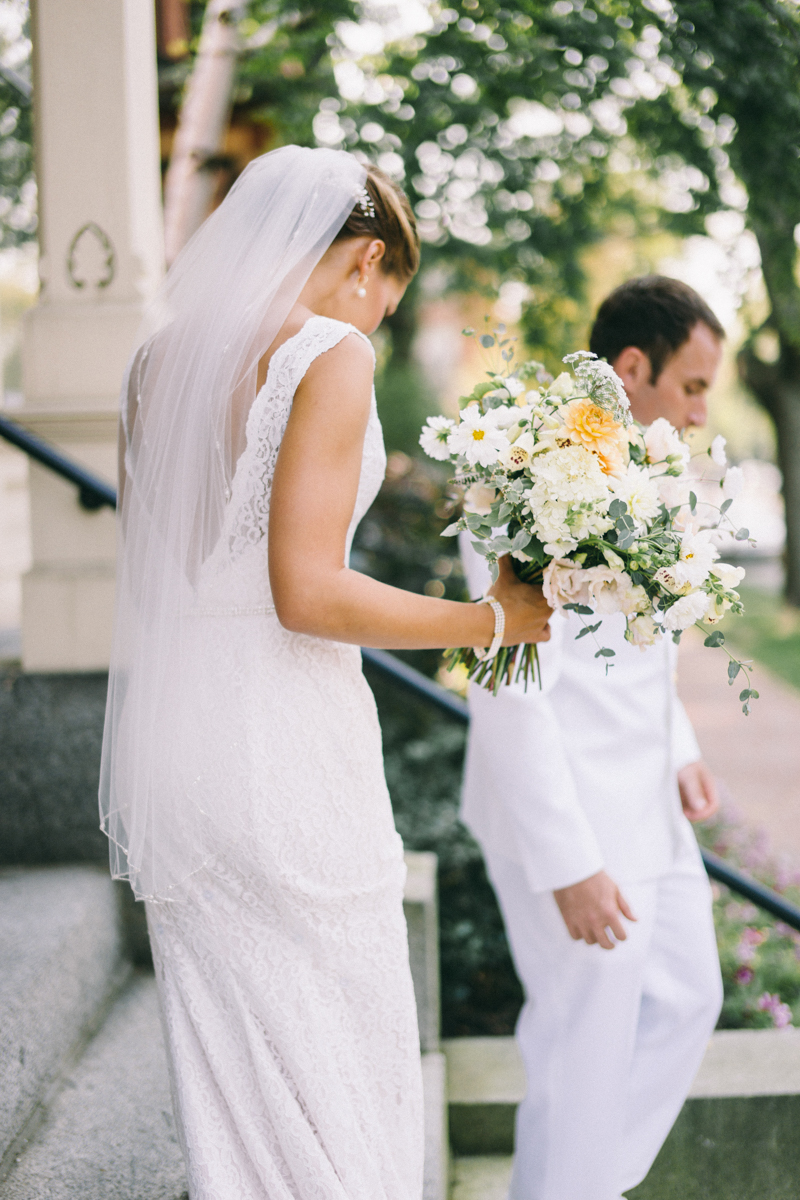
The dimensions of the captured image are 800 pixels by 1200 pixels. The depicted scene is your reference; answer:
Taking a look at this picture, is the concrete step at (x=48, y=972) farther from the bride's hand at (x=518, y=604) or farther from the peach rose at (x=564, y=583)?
the peach rose at (x=564, y=583)

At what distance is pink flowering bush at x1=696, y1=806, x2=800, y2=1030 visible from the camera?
3289 millimetres

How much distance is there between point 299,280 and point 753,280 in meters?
2.97

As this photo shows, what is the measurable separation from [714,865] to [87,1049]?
5.82 feet

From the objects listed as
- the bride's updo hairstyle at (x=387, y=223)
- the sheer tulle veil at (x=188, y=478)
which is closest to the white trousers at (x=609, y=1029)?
the sheer tulle veil at (x=188, y=478)

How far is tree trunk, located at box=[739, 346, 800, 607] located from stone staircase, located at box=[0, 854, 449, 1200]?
12.8 metres

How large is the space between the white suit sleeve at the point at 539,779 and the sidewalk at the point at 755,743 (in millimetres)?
3805

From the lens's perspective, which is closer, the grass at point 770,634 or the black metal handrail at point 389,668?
the black metal handrail at point 389,668

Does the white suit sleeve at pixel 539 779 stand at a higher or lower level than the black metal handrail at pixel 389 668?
higher

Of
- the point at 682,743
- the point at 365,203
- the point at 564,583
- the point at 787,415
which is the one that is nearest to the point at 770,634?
the point at 787,415

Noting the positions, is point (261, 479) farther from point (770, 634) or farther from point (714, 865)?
point (770, 634)

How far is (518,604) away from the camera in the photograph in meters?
1.80

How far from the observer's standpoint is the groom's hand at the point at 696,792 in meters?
2.51

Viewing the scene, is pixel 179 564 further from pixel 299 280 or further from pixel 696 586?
pixel 696 586

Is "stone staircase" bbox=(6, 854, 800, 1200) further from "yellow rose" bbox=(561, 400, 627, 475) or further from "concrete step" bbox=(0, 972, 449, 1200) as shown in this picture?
"yellow rose" bbox=(561, 400, 627, 475)
